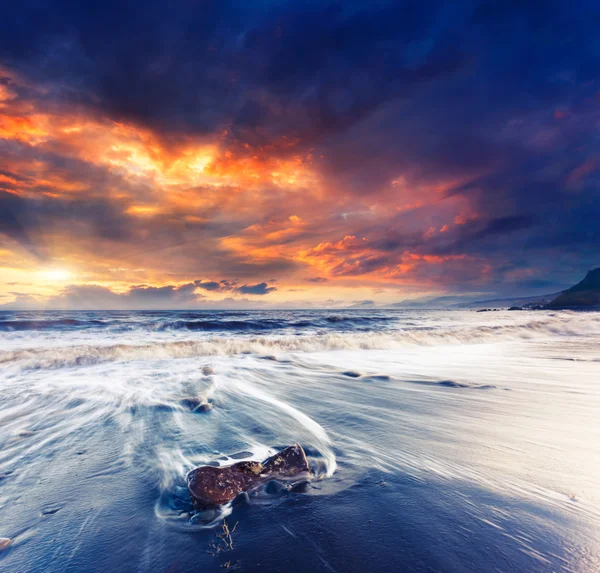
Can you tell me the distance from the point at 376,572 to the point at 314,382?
5.92 metres

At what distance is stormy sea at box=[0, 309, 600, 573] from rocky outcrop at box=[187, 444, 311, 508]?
0.09 meters

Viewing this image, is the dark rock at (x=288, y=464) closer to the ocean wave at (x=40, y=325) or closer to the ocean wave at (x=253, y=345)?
the ocean wave at (x=253, y=345)

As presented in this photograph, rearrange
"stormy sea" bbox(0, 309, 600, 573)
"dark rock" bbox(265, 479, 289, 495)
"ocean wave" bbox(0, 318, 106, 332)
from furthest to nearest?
"ocean wave" bbox(0, 318, 106, 332)
"dark rock" bbox(265, 479, 289, 495)
"stormy sea" bbox(0, 309, 600, 573)

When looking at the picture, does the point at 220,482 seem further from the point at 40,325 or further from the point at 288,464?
the point at 40,325

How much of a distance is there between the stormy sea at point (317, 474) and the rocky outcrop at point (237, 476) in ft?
0.30

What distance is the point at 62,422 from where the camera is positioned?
4906 mm

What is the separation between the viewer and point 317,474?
9.96 ft

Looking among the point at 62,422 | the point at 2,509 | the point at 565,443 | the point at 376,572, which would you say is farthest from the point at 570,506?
the point at 62,422

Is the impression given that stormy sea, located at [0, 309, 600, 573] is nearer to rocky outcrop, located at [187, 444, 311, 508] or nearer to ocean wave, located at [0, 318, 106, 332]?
rocky outcrop, located at [187, 444, 311, 508]

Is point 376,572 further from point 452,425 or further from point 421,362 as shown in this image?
point 421,362

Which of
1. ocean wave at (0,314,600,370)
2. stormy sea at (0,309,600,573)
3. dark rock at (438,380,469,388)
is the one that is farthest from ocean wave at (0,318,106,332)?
dark rock at (438,380,469,388)

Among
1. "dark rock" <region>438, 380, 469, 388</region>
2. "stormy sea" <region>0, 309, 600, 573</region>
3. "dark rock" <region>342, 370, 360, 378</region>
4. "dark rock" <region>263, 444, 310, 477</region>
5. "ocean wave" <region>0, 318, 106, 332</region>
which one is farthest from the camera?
"ocean wave" <region>0, 318, 106, 332</region>

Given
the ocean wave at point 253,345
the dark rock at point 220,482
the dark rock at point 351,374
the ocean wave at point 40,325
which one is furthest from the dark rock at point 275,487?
the ocean wave at point 40,325

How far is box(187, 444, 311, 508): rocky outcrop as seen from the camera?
2.54m
